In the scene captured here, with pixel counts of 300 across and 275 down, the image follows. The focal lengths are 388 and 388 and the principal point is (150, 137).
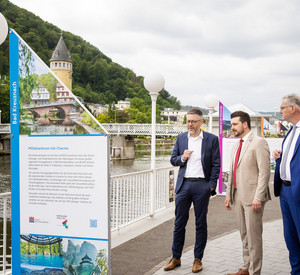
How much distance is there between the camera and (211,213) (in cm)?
809

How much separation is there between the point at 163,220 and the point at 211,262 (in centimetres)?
275

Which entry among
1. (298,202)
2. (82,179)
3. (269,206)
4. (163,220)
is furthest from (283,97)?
(269,206)

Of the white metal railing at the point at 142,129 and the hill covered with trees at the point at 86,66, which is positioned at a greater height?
the hill covered with trees at the point at 86,66

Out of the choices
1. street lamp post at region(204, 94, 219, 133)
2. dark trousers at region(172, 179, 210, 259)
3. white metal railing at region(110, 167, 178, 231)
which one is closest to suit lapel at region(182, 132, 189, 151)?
dark trousers at region(172, 179, 210, 259)

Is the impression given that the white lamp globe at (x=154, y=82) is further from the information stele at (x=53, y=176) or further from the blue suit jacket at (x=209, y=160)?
the information stele at (x=53, y=176)

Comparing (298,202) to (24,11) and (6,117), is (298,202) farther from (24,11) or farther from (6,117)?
(24,11)

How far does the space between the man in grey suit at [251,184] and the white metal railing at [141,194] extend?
9.02 feet

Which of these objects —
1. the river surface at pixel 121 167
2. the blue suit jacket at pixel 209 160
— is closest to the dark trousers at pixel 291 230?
the blue suit jacket at pixel 209 160

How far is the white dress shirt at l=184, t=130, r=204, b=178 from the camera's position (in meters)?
4.25

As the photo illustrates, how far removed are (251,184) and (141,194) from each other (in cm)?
370

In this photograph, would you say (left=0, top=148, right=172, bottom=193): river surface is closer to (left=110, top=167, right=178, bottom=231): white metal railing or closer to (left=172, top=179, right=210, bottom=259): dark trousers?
(left=110, top=167, right=178, bottom=231): white metal railing

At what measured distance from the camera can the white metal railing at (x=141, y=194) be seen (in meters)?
6.55

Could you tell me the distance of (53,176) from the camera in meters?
Result: 3.17

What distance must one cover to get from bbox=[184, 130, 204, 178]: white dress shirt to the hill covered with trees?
343 ft
